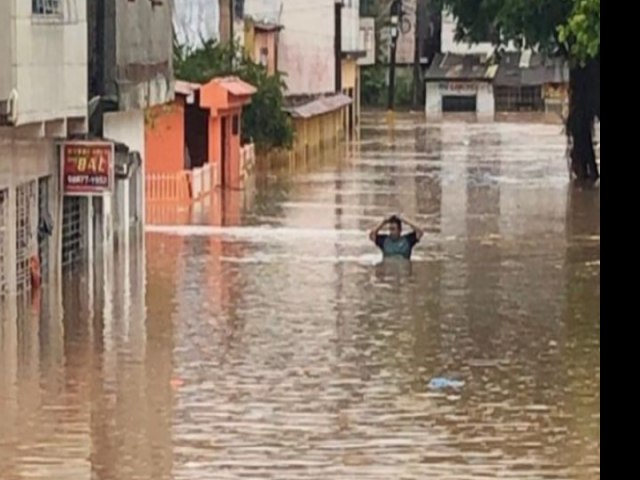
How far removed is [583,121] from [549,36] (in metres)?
3.18

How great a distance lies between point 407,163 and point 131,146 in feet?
82.6

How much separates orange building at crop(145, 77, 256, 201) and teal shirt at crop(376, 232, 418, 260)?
39.0ft

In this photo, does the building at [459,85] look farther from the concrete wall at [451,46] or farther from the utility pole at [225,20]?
the utility pole at [225,20]

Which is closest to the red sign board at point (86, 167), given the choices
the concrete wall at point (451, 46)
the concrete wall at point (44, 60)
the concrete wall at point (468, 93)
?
the concrete wall at point (44, 60)

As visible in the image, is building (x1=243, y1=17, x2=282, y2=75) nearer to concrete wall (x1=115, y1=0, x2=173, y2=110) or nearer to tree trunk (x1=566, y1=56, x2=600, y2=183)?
tree trunk (x1=566, y1=56, x2=600, y2=183)

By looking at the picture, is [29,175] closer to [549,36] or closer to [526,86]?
[549,36]

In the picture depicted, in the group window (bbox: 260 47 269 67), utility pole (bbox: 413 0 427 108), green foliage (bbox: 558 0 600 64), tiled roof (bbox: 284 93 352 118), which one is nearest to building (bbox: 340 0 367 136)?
tiled roof (bbox: 284 93 352 118)

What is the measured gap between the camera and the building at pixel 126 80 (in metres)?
30.8

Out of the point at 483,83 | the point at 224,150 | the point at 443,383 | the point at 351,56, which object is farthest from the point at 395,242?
the point at 483,83

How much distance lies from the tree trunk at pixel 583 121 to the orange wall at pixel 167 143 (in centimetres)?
1085

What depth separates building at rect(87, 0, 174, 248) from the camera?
30.8 meters

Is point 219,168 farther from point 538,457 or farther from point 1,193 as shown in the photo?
point 538,457

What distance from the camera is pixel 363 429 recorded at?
52.1ft
